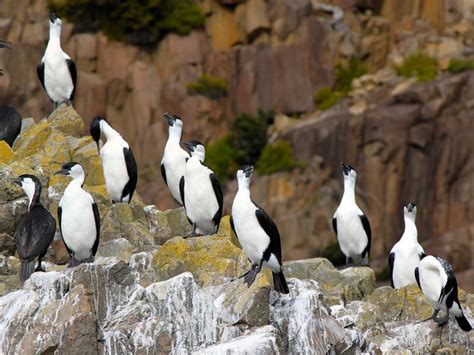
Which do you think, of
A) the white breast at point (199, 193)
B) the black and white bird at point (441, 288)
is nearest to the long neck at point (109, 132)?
the white breast at point (199, 193)

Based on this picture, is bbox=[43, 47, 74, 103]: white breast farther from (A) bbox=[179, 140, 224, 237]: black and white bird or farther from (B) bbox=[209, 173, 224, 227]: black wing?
(B) bbox=[209, 173, 224, 227]: black wing

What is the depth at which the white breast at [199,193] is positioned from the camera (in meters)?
22.3

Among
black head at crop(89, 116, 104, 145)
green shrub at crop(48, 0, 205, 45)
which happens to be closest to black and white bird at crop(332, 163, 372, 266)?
black head at crop(89, 116, 104, 145)

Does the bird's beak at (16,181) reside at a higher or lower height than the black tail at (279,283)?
higher

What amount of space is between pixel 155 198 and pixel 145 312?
3015cm

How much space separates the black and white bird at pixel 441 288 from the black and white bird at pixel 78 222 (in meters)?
4.58

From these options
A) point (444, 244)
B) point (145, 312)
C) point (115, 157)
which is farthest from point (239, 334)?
A: point (444, 244)

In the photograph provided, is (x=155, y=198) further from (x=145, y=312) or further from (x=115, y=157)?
(x=145, y=312)

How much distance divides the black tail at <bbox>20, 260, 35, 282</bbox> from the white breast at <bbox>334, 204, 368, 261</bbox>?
728 centimetres

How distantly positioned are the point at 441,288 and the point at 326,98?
1223 inches

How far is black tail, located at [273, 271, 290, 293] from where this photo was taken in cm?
1997

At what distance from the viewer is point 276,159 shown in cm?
5000

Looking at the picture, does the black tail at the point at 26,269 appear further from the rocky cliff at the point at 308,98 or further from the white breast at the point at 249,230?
the rocky cliff at the point at 308,98

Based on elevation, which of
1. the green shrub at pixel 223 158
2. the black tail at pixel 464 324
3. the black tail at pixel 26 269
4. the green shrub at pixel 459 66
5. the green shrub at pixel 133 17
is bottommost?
the green shrub at pixel 223 158
